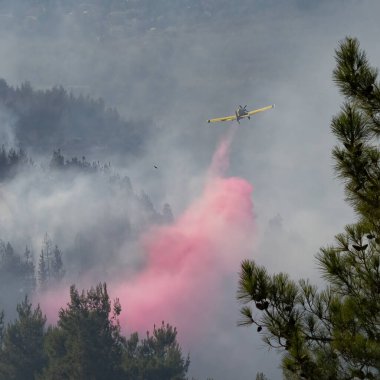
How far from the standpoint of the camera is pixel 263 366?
182m

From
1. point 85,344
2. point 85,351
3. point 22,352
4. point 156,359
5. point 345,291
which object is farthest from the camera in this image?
point 22,352

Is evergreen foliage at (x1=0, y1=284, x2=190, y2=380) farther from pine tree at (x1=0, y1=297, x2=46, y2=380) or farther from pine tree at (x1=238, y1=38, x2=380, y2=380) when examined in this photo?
pine tree at (x1=238, y1=38, x2=380, y2=380)

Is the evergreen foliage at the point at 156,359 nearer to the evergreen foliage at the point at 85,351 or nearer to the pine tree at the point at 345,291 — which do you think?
the evergreen foliage at the point at 85,351

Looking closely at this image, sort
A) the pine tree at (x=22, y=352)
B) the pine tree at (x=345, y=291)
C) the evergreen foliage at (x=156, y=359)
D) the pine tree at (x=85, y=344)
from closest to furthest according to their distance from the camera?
the pine tree at (x=345, y=291) < the pine tree at (x=85, y=344) < the evergreen foliage at (x=156, y=359) < the pine tree at (x=22, y=352)

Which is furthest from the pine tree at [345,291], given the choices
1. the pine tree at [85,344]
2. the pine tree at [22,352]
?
the pine tree at [22,352]

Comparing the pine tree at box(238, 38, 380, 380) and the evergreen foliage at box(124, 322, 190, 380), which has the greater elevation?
the evergreen foliage at box(124, 322, 190, 380)

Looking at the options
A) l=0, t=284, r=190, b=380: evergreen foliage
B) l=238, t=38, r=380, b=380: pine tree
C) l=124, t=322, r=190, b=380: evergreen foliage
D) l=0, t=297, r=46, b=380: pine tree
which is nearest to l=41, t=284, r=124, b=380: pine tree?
l=0, t=284, r=190, b=380: evergreen foliage

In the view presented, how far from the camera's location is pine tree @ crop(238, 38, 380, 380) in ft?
45.9

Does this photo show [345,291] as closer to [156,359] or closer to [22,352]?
[156,359]

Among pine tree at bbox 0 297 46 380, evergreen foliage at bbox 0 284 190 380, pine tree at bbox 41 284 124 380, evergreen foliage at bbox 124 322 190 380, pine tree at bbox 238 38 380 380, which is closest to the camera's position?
pine tree at bbox 238 38 380 380

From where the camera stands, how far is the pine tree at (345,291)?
14.0m

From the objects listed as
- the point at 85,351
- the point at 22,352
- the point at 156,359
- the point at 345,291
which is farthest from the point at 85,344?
the point at 345,291

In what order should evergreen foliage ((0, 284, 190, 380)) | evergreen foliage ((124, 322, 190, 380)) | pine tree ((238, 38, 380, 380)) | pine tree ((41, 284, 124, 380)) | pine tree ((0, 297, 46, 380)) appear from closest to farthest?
pine tree ((238, 38, 380, 380))
pine tree ((41, 284, 124, 380))
evergreen foliage ((0, 284, 190, 380))
evergreen foliage ((124, 322, 190, 380))
pine tree ((0, 297, 46, 380))

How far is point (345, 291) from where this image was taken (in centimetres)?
1520
